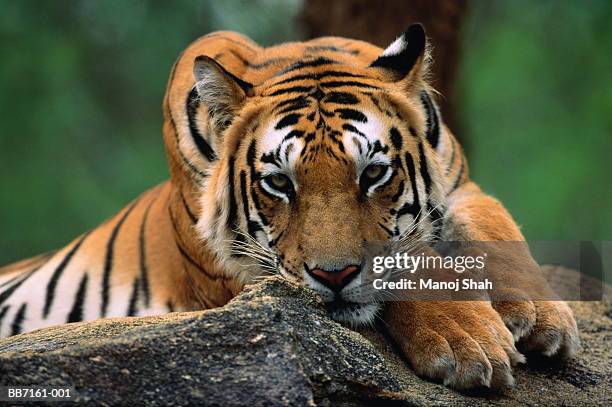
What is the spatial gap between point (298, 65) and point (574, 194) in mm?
9598

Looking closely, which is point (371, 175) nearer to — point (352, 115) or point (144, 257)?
point (352, 115)

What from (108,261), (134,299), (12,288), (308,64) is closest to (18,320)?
(12,288)

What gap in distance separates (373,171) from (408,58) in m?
0.68

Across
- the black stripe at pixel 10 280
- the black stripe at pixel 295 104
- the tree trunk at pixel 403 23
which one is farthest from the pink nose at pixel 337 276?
the tree trunk at pixel 403 23

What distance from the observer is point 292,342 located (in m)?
2.53

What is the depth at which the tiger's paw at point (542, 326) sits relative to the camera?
129 inches

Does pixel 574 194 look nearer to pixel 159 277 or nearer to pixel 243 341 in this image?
pixel 159 277

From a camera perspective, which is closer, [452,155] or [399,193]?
[399,193]

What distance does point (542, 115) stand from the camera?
13586mm

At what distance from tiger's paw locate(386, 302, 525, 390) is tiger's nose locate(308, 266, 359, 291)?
0.30 metres

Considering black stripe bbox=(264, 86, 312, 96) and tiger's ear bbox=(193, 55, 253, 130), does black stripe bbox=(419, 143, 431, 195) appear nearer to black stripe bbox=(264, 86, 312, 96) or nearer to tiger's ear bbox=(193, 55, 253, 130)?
black stripe bbox=(264, 86, 312, 96)

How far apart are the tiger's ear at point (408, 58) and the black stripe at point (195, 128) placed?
92cm

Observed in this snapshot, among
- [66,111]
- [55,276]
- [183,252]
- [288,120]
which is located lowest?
[55,276]

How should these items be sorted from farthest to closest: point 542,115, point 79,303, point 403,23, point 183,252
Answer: point 542,115 → point 403,23 → point 79,303 → point 183,252
